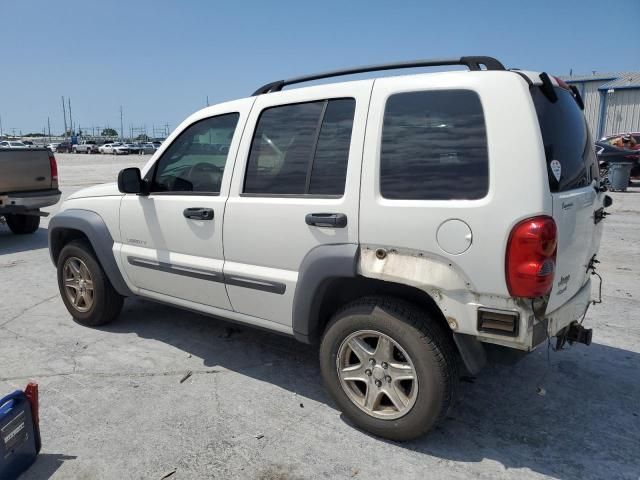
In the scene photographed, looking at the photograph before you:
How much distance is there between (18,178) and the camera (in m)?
8.30

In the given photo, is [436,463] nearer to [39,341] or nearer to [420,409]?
[420,409]

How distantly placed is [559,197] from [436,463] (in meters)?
1.51

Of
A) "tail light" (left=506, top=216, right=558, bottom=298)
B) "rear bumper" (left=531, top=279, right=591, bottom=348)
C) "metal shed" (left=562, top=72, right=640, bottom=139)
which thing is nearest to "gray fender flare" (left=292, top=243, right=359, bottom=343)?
"tail light" (left=506, top=216, right=558, bottom=298)

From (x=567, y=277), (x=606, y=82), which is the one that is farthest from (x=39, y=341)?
(x=606, y=82)

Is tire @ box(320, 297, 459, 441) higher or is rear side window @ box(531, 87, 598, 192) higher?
rear side window @ box(531, 87, 598, 192)

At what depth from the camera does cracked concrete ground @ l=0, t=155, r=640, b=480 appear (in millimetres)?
2688

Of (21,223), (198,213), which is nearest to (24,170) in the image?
(21,223)

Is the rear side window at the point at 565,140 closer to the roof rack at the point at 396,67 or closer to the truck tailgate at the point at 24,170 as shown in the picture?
the roof rack at the point at 396,67

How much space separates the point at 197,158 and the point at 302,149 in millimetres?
979

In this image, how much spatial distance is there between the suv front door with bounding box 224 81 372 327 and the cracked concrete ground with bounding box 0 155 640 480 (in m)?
0.63

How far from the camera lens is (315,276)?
295cm

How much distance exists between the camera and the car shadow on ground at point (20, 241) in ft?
27.2

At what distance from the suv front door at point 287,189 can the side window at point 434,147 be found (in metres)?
0.19

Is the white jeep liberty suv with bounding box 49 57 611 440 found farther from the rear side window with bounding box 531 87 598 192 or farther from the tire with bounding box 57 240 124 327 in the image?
the tire with bounding box 57 240 124 327
